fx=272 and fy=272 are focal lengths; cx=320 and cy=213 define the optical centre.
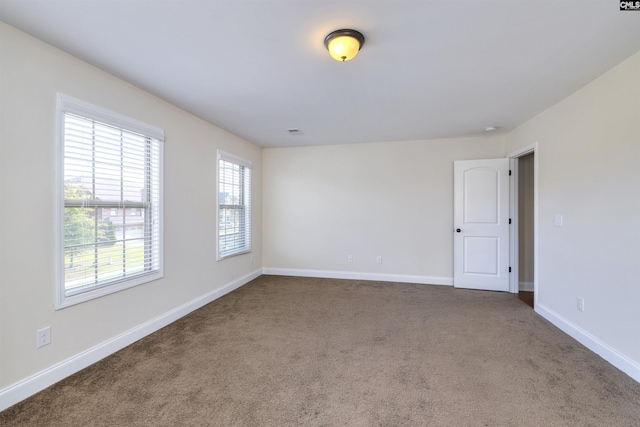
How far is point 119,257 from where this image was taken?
2498mm

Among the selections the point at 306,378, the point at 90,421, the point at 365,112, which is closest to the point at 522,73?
the point at 365,112

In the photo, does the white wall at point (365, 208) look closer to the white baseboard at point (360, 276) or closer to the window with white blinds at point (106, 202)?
the white baseboard at point (360, 276)

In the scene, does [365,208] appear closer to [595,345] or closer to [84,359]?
[595,345]

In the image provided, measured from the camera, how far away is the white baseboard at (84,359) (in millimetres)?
1765

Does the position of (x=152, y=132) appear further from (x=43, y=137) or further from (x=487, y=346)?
(x=487, y=346)

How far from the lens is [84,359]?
2168 mm

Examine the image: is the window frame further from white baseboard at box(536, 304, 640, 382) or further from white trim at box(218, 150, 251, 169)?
white baseboard at box(536, 304, 640, 382)

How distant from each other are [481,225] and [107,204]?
4756 mm

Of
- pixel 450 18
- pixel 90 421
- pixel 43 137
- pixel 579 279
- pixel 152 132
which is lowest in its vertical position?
pixel 90 421

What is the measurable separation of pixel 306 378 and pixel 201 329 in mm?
1418

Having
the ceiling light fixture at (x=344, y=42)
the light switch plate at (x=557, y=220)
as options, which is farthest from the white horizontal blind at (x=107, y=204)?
the light switch plate at (x=557, y=220)

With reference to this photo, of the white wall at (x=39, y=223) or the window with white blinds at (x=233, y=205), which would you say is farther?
the window with white blinds at (x=233, y=205)

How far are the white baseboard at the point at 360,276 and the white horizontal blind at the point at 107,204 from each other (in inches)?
102

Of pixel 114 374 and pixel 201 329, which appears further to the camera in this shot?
pixel 201 329
